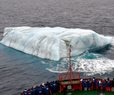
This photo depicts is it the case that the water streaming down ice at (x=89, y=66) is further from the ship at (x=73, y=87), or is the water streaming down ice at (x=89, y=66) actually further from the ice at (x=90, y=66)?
the ship at (x=73, y=87)

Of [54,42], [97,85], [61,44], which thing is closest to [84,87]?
[97,85]

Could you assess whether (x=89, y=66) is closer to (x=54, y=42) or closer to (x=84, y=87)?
(x=54, y=42)

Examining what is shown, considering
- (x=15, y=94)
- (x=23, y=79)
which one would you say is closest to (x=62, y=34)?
(x=23, y=79)

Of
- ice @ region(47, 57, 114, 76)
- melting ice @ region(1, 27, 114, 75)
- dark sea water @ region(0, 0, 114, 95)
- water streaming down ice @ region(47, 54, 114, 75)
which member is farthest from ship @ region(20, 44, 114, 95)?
melting ice @ region(1, 27, 114, 75)

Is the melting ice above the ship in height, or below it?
above

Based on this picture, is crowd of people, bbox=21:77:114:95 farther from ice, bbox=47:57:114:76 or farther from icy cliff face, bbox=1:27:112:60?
icy cliff face, bbox=1:27:112:60

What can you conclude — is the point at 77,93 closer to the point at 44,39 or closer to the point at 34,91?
the point at 34,91
